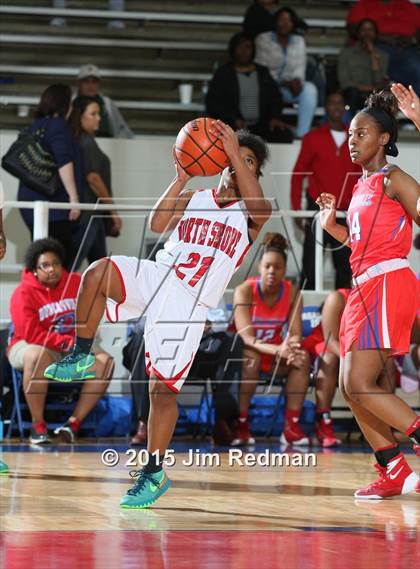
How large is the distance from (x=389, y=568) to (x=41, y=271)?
5.00 m

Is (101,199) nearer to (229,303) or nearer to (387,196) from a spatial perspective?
(229,303)

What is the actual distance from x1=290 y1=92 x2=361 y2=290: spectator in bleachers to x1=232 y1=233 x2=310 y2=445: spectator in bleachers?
875 millimetres

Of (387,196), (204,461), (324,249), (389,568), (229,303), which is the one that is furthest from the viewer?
(324,249)

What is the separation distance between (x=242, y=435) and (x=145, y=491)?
3.20 m

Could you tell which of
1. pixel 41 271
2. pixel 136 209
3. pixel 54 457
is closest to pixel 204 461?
pixel 54 457

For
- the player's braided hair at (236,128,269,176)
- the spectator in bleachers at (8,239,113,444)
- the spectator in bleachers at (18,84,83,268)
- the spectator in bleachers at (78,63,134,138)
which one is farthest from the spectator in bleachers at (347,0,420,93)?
the player's braided hair at (236,128,269,176)

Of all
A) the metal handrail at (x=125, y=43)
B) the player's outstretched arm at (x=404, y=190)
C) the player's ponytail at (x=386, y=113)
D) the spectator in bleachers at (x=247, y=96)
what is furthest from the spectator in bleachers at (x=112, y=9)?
the player's outstretched arm at (x=404, y=190)

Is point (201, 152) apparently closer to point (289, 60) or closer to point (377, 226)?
point (377, 226)

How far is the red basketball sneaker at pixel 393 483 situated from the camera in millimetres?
5465

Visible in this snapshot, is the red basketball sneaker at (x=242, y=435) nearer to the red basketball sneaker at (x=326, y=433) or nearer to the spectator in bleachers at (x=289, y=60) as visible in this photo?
the red basketball sneaker at (x=326, y=433)

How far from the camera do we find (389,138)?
5.37m

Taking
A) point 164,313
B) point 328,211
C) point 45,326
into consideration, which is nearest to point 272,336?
point 45,326

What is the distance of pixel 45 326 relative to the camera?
8164 millimetres

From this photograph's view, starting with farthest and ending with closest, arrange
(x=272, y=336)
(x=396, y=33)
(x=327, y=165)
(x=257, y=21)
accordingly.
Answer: (x=396, y=33) → (x=257, y=21) → (x=327, y=165) → (x=272, y=336)
